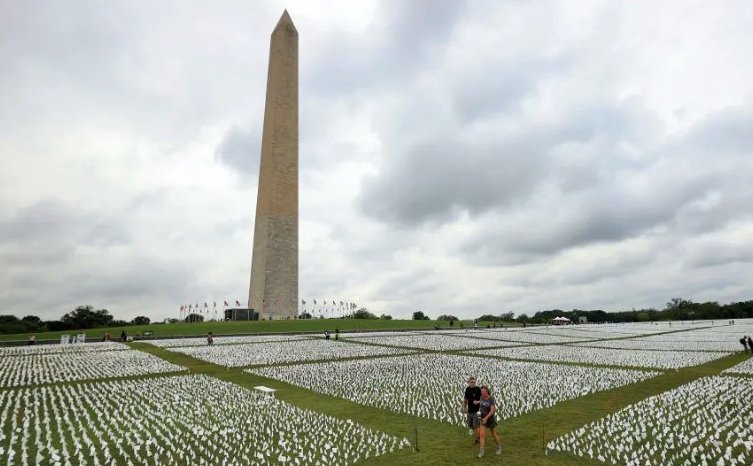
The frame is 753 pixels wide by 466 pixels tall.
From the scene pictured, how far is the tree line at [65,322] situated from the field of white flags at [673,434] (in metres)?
71.4

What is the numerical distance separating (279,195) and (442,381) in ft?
161

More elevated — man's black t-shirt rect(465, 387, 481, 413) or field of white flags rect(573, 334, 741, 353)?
man's black t-shirt rect(465, 387, 481, 413)

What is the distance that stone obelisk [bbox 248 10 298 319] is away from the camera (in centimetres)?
6334

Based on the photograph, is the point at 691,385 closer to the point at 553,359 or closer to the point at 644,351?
the point at 553,359

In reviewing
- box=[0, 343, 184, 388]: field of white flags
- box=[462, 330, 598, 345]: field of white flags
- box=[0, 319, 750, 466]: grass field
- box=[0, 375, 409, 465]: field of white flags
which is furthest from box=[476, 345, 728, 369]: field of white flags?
box=[0, 343, 184, 388]: field of white flags

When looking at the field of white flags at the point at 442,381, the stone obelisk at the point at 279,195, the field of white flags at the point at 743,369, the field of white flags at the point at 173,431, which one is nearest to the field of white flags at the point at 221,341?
the stone obelisk at the point at 279,195

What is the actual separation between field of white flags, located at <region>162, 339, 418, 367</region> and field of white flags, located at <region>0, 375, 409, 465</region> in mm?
9150

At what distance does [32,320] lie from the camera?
70688mm

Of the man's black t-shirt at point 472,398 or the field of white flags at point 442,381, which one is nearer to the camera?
the man's black t-shirt at point 472,398

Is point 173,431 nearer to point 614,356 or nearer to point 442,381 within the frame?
point 442,381

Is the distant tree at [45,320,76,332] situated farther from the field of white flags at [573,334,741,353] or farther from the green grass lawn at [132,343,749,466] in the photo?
the field of white flags at [573,334,741,353]

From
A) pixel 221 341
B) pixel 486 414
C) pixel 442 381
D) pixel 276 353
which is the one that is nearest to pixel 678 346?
pixel 442 381

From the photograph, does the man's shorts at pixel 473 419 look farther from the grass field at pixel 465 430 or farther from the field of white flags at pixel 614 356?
the field of white flags at pixel 614 356

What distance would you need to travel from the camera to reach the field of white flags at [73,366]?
71.2 ft
